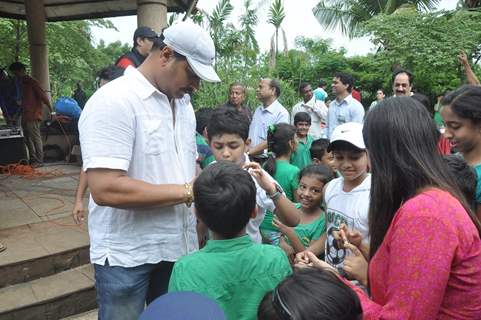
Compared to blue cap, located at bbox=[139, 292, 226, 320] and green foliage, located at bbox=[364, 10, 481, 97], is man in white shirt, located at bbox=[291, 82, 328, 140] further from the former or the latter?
blue cap, located at bbox=[139, 292, 226, 320]

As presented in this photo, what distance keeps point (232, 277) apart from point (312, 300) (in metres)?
0.44

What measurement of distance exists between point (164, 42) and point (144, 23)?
5059mm

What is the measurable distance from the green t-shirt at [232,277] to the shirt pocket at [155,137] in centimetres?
49

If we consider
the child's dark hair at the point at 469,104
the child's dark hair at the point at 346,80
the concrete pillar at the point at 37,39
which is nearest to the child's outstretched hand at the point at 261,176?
the child's dark hair at the point at 469,104

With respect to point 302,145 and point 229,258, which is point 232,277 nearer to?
point 229,258

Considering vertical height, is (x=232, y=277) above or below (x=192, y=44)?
below

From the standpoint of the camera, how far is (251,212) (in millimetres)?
1552

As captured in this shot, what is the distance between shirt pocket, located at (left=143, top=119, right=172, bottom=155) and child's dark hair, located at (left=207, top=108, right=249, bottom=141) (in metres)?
0.72

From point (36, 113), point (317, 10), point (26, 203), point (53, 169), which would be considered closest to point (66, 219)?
point (26, 203)

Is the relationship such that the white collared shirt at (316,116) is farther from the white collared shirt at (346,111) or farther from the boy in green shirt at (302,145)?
the boy in green shirt at (302,145)

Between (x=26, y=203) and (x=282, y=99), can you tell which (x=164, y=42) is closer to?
(x=26, y=203)

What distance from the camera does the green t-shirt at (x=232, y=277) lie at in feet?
4.61

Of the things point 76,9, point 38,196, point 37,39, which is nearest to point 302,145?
point 38,196

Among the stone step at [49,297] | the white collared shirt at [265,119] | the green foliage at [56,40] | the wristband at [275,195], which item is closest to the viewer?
the wristband at [275,195]
